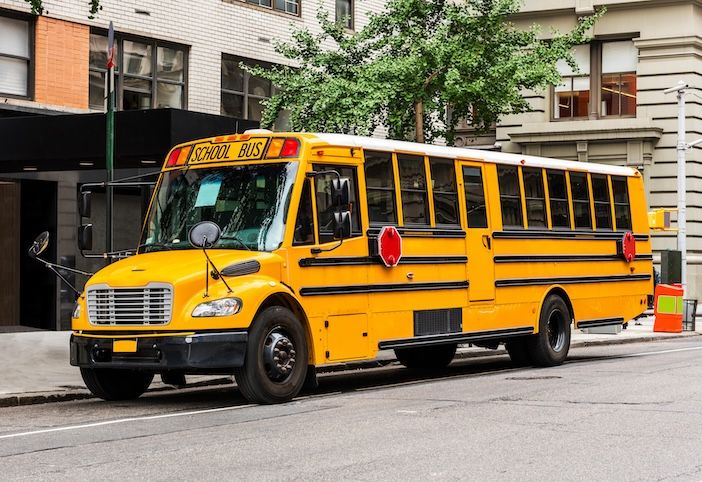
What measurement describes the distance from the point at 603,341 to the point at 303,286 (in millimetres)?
12850

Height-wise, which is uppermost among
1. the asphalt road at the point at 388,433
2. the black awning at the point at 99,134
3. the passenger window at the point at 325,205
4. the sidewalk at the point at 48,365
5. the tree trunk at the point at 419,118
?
the tree trunk at the point at 419,118

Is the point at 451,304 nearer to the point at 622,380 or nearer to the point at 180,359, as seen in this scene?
the point at 622,380

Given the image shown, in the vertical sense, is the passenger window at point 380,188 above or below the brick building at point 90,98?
below

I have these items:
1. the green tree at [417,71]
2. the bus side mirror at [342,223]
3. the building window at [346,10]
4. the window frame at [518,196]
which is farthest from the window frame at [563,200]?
the building window at [346,10]

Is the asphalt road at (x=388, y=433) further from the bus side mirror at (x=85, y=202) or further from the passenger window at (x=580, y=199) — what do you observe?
the passenger window at (x=580, y=199)

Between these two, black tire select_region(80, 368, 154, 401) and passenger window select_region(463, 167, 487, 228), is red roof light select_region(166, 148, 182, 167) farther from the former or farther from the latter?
passenger window select_region(463, 167, 487, 228)

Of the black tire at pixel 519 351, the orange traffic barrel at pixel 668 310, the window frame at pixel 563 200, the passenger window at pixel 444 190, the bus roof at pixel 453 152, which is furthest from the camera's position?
the orange traffic barrel at pixel 668 310

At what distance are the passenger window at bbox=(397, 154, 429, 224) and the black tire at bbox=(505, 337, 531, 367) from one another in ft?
11.1

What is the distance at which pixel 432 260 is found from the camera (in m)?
15.3

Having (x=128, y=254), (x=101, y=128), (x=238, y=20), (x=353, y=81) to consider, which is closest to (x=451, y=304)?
(x=128, y=254)

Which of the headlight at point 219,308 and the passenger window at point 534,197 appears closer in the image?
the headlight at point 219,308

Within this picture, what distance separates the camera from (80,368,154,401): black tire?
13.5 meters

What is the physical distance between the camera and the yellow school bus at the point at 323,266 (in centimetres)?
1241

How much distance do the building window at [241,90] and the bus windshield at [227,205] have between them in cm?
1262
